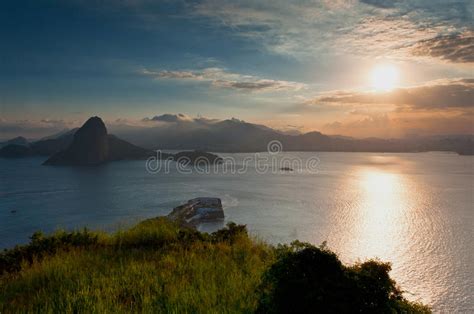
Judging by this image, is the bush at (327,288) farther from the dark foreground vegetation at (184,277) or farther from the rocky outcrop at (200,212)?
the rocky outcrop at (200,212)

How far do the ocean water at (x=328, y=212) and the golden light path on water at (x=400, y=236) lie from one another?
185mm

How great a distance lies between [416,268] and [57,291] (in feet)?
228

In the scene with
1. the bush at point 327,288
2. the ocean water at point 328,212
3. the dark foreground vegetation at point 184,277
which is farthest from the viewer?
the ocean water at point 328,212

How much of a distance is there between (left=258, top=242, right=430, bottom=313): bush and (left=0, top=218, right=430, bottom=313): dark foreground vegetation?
0.05ft

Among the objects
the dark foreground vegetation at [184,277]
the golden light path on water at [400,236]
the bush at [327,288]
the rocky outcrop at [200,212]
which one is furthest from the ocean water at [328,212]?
the bush at [327,288]

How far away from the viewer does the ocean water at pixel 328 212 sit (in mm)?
63219

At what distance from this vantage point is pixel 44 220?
91.8 m

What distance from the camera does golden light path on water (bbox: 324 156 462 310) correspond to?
58.3 m

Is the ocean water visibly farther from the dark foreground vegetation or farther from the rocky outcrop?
the rocky outcrop

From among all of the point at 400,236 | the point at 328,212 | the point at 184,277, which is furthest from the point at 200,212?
the point at 184,277

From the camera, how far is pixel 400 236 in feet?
273

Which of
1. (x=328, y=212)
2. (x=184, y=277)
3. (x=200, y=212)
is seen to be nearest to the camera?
(x=184, y=277)

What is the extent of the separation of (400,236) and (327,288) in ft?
293

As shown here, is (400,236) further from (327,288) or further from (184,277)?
(327,288)
